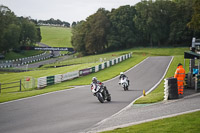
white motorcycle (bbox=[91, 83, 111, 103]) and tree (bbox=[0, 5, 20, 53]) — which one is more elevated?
tree (bbox=[0, 5, 20, 53])

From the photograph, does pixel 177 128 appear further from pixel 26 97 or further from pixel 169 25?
pixel 169 25

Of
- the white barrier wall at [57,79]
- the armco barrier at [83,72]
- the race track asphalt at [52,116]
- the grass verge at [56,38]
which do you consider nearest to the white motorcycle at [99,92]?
the race track asphalt at [52,116]

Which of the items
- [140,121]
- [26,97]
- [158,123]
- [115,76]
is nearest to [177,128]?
[158,123]

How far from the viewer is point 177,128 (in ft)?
30.4

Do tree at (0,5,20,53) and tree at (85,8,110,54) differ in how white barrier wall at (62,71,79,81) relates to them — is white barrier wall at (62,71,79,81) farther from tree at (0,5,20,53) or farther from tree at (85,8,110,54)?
tree at (0,5,20,53)

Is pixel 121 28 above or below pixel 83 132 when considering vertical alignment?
above

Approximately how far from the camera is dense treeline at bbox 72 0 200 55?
302 feet

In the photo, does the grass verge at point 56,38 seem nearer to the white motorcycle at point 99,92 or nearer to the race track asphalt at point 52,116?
the white motorcycle at point 99,92

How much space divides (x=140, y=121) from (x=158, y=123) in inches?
41.5

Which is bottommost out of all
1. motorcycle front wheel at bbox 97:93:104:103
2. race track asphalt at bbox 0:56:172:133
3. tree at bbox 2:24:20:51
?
race track asphalt at bbox 0:56:172:133

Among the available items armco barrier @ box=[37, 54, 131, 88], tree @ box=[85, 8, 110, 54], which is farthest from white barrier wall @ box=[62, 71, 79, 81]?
tree @ box=[85, 8, 110, 54]

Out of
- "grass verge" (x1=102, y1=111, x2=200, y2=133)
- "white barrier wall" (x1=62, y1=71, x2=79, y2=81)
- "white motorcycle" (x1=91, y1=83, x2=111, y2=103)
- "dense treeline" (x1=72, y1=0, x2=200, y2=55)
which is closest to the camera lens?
"grass verge" (x1=102, y1=111, x2=200, y2=133)

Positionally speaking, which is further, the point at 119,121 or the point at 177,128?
the point at 119,121

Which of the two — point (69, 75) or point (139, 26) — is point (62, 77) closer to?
point (69, 75)
